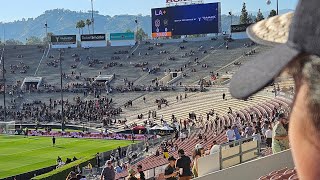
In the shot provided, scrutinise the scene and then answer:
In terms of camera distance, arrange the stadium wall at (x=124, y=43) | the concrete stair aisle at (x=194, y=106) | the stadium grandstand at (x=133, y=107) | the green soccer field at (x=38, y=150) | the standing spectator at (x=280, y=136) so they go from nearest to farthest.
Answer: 1. the standing spectator at (x=280, y=136)
2. the stadium grandstand at (x=133, y=107)
3. the green soccer field at (x=38, y=150)
4. the concrete stair aisle at (x=194, y=106)
5. the stadium wall at (x=124, y=43)

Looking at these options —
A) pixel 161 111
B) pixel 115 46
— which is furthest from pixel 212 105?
pixel 115 46

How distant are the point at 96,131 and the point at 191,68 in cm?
2248

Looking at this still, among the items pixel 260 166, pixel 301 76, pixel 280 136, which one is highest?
pixel 301 76

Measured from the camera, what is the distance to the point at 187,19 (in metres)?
75.9

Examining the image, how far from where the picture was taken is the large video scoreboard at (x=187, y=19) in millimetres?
74844

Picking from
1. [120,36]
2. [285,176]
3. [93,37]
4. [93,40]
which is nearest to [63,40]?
[93,40]

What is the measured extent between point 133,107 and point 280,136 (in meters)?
51.2

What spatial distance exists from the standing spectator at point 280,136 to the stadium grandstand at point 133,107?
3 cm

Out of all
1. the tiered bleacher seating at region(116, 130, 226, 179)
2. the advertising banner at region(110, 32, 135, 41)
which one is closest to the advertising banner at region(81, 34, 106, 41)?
the advertising banner at region(110, 32, 135, 41)

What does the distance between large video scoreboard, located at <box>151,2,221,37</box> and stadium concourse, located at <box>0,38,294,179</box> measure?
8.68 feet

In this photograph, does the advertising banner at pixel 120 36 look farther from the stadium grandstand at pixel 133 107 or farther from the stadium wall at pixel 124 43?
the stadium wall at pixel 124 43

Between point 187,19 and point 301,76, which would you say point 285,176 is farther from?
point 187,19

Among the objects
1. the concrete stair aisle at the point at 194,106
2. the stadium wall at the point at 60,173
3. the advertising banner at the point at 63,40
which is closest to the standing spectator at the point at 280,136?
the stadium wall at the point at 60,173

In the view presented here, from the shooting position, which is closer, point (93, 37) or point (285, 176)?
point (285, 176)
